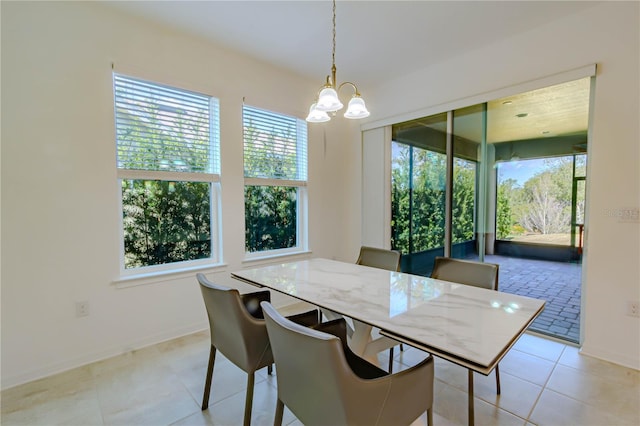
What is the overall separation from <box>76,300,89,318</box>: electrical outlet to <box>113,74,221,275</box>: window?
341 mm

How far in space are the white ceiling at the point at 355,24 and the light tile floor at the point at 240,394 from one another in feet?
9.17

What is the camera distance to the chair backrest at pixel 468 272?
6.36 ft

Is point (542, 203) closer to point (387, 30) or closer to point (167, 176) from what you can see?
point (387, 30)

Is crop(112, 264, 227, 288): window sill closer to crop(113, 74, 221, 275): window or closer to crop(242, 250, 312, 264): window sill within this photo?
crop(113, 74, 221, 275): window

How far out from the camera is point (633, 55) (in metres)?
2.19

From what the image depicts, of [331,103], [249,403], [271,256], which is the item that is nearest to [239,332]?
[249,403]

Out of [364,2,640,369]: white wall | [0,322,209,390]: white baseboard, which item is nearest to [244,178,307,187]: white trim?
[0,322,209,390]: white baseboard

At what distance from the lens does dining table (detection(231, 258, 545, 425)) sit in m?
1.07

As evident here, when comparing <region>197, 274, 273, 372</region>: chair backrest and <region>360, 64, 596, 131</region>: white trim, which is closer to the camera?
<region>197, 274, 273, 372</region>: chair backrest

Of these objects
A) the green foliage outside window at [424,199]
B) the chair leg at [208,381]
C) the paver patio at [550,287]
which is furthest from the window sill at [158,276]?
the paver patio at [550,287]

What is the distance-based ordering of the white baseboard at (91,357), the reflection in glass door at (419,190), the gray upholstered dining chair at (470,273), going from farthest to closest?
the reflection in glass door at (419,190) < the white baseboard at (91,357) < the gray upholstered dining chair at (470,273)

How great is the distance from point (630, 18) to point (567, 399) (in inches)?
108

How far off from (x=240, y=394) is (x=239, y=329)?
75cm

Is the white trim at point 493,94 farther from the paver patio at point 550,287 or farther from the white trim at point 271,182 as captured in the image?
the paver patio at point 550,287
